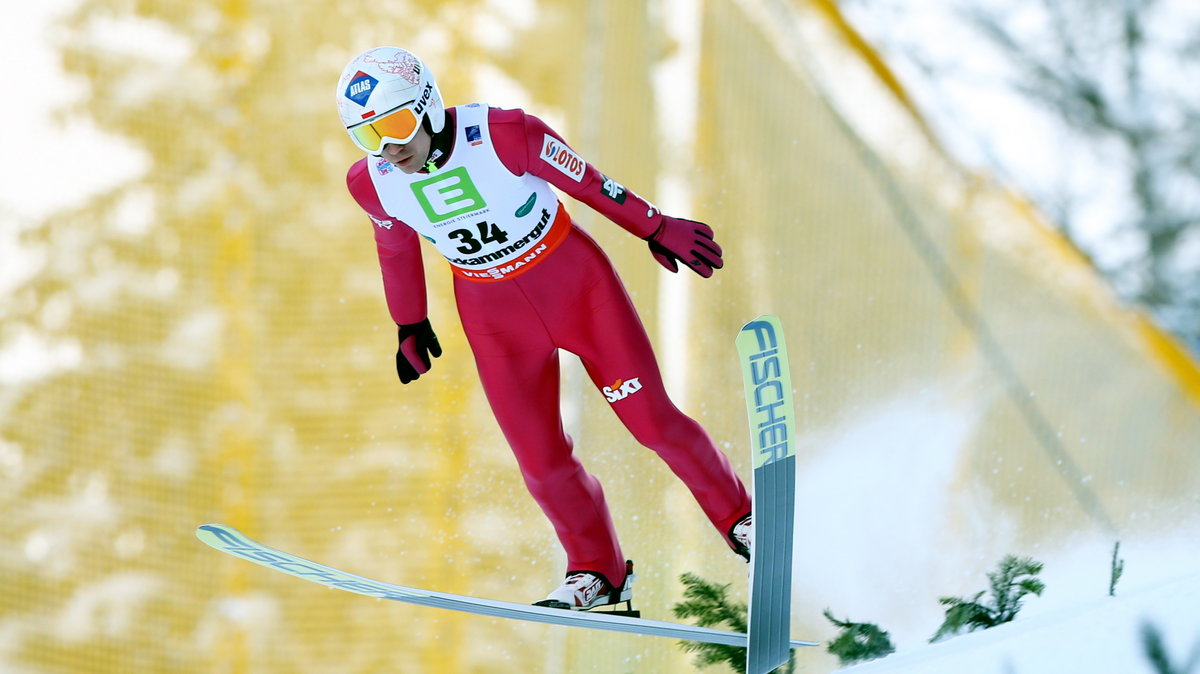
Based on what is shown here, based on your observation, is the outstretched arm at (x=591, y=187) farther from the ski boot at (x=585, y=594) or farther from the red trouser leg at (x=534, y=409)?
the ski boot at (x=585, y=594)

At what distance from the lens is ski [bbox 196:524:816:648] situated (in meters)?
2.91

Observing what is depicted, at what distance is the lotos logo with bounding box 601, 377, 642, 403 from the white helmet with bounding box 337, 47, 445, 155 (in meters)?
0.76

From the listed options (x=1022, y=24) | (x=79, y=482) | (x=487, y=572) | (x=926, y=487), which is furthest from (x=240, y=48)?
(x=1022, y=24)

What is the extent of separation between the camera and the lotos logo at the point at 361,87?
8.52ft

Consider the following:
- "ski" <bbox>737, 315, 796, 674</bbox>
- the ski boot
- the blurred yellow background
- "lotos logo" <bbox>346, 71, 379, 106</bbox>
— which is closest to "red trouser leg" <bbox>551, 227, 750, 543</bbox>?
"ski" <bbox>737, 315, 796, 674</bbox>

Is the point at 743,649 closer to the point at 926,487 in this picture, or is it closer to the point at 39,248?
the point at 926,487

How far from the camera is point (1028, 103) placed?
8.47 meters

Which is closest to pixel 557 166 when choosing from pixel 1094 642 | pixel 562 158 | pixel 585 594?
pixel 562 158

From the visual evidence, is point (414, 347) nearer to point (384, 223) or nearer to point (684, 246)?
point (384, 223)

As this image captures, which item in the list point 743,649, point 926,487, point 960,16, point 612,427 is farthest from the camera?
point 960,16

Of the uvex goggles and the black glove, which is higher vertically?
the uvex goggles

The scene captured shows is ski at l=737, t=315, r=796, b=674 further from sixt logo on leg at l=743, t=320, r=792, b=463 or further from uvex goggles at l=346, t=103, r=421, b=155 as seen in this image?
uvex goggles at l=346, t=103, r=421, b=155

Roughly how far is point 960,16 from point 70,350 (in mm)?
6397

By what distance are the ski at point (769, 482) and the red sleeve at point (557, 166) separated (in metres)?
0.40
